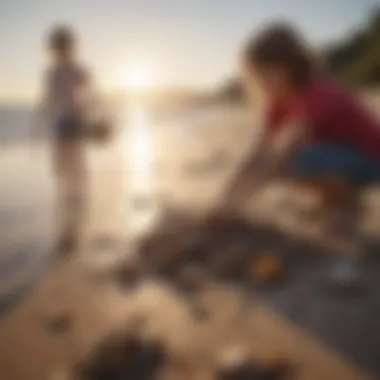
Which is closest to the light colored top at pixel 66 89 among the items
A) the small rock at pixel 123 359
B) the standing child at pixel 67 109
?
the standing child at pixel 67 109

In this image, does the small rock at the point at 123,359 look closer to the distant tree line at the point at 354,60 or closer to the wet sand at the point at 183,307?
the wet sand at the point at 183,307

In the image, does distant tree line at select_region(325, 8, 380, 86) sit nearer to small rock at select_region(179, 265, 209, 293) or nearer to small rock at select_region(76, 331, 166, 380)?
small rock at select_region(179, 265, 209, 293)

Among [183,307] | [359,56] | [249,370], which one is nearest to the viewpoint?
[249,370]

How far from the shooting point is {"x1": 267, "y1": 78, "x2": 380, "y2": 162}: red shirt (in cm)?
83

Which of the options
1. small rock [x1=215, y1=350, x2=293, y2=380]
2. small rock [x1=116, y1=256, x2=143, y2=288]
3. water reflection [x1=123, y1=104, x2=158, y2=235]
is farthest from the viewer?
water reflection [x1=123, y1=104, x2=158, y2=235]

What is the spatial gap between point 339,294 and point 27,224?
1.65ft

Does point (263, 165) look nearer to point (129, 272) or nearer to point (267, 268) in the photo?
point (267, 268)

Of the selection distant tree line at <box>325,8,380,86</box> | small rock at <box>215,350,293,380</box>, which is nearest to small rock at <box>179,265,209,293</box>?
small rock at <box>215,350,293,380</box>

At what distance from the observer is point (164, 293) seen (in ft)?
2.63

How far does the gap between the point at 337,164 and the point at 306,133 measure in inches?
4.5

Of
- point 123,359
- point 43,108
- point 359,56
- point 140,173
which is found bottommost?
point 123,359

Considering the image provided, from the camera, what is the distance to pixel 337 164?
0.93 metres

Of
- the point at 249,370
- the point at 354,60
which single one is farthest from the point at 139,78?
the point at 249,370

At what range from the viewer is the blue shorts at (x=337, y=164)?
34.6 inches
